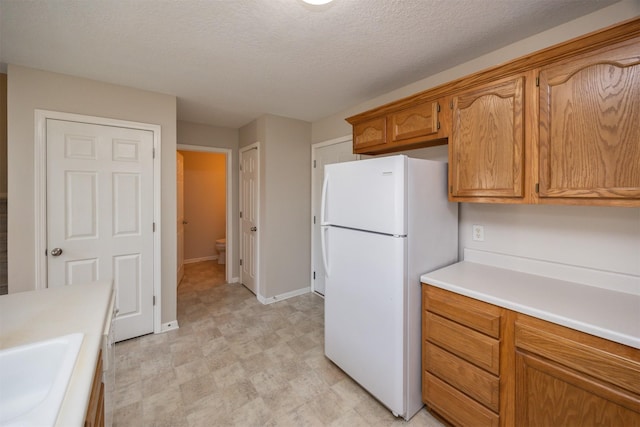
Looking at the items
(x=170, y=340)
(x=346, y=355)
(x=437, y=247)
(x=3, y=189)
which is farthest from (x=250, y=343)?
(x=3, y=189)

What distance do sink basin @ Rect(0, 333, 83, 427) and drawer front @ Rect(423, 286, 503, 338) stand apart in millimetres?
1675

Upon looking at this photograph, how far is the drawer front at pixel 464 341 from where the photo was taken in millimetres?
1407

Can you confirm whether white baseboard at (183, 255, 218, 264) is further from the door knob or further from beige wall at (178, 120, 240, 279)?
the door knob

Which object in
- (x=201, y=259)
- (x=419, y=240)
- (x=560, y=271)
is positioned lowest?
(x=201, y=259)

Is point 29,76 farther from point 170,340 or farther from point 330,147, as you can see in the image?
point 330,147

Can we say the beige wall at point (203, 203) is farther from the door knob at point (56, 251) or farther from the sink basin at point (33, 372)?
the sink basin at point (33, 372)

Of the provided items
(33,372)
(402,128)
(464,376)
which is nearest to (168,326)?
(33,372)

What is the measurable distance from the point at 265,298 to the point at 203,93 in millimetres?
2425

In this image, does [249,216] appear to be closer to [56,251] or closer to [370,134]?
[56,251]

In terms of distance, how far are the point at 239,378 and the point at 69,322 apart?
4.40 ft

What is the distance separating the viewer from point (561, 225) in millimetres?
1657

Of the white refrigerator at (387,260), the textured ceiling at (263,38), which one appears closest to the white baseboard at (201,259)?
the textured ceiling at (263,38)

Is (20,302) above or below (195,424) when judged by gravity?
above

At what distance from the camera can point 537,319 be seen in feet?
4.14
